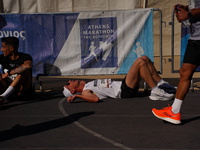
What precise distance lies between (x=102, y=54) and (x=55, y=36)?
3.62 feet

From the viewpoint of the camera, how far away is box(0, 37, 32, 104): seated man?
19.6ft

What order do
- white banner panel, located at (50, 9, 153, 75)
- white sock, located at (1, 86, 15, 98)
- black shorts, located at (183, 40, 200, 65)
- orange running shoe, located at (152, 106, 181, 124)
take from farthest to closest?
white banner panel, located at (50, 9, 153, 75), white sock, located at (1, 86, 15, 98), orange running shoe, located at (152, 106, 181, 124), black shorts, located at (183, 40, 200, 65)

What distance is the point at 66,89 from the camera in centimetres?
623

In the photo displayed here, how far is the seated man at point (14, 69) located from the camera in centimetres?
596

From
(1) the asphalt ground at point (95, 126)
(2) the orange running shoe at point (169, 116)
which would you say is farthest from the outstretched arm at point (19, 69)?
(2) the orange running shoe at point (169, 116)

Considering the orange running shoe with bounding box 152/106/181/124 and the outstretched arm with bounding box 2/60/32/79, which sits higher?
the outstretched arm with bounding box 2/60/32/79

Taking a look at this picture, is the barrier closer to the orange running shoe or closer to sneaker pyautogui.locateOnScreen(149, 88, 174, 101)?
sneaker pyautogui.locateOnScreen(149, 88, 174, 101)

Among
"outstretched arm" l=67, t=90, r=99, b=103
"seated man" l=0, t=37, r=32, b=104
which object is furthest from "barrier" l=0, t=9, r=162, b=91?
"outstretched arm" l=67, t=90, r=99, b=103

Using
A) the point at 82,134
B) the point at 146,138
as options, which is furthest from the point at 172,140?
the point at 82,134

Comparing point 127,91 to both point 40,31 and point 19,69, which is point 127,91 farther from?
point 40,31

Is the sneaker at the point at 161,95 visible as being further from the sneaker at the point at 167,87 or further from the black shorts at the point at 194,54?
the black shorts at the point at 194,54

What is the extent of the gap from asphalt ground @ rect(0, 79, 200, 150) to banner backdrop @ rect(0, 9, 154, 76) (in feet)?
3.85

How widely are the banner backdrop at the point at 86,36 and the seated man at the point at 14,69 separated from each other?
3.17 feet

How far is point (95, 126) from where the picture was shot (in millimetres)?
4559
